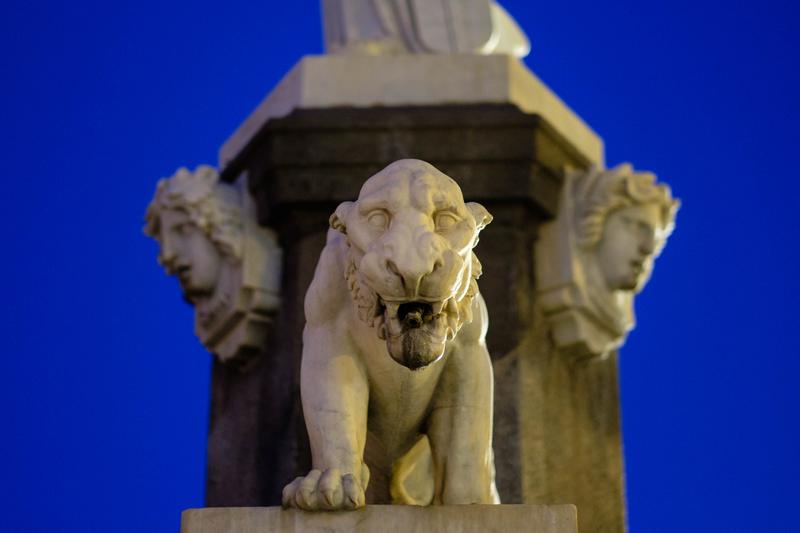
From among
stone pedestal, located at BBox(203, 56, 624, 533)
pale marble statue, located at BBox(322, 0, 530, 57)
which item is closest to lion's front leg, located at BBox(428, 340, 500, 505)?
stone pedestal, located at BBox(203, 56, 624, 533)

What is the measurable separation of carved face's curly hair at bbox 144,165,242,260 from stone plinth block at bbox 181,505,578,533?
1728 millimetres

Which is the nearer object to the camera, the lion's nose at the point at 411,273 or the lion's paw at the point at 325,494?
the lion's nose at the point at 411,273

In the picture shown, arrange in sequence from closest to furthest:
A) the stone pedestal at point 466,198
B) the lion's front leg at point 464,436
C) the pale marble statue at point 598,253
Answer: the lion's front leg at point 464,436 → the stone pedestal at point 466,198 → the pale marble statue at point 598,253

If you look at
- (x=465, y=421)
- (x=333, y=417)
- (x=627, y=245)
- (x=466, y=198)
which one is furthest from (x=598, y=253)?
(x=333, y=417)

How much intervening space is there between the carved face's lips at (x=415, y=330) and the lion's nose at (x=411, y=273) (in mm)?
37

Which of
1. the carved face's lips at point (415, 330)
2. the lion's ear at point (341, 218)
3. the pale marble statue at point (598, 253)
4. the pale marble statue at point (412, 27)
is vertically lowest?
the carved face's lips at point (415, 330)

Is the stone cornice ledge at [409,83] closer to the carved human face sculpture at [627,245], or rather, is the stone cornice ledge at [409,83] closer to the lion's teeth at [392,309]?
the carved human face sculpture at [627,245]

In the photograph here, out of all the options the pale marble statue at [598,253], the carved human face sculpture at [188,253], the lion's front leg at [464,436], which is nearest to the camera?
the lion's front leg at [464,436]

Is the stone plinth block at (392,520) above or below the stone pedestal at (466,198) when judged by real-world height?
below

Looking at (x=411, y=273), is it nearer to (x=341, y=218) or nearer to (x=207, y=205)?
(x=341, y=218)

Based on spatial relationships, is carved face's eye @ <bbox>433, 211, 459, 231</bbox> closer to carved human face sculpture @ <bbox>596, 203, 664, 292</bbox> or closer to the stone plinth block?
the stone plinth block

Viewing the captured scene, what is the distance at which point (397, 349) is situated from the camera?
260cm

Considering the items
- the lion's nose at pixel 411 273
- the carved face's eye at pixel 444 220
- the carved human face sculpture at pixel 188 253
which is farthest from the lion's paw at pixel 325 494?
the carved human face sculpture at pixel 188 253

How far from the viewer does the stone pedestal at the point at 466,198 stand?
161 inches
